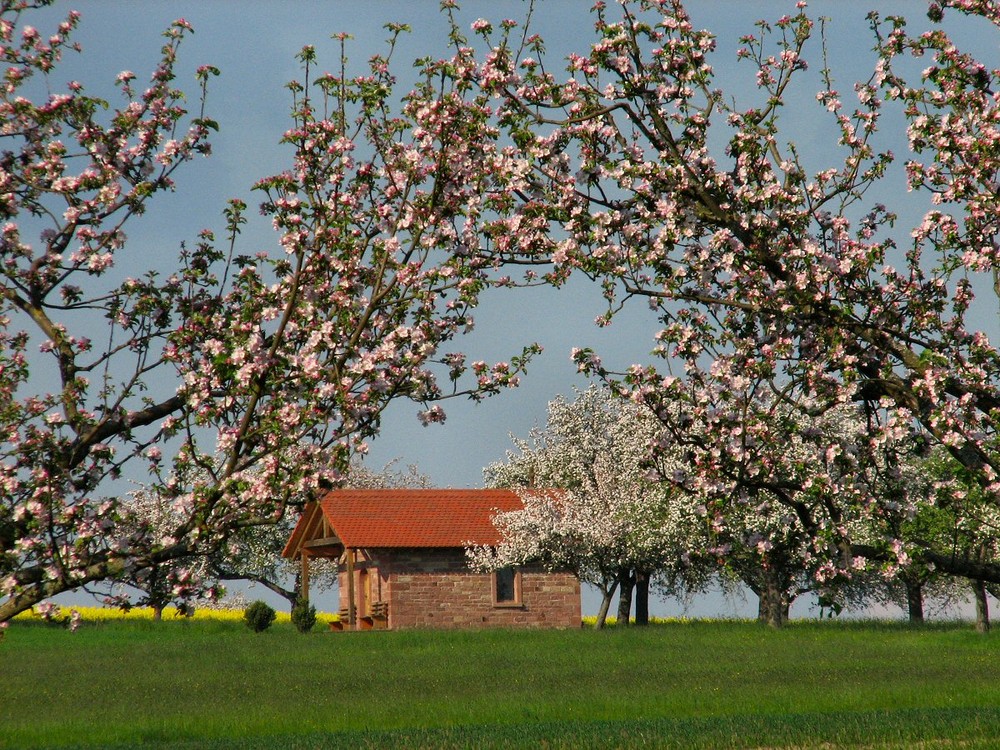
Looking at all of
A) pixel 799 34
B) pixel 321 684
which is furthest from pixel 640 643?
pixel 799 34

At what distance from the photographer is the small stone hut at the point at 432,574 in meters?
48.0

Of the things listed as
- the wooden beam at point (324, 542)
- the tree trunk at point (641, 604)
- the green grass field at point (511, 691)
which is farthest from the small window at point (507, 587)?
the tree trunk at point (641, 604)

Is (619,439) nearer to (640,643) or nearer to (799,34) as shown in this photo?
(640,643)

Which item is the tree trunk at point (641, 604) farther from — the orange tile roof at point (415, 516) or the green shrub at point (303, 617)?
the green shrub at point (303, 617)

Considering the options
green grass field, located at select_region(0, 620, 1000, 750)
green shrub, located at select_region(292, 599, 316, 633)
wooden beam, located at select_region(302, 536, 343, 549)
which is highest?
wooden beam, located at select_region(302, 536, 343, 549)

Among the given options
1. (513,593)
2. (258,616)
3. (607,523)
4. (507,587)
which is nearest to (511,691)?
(607,523)

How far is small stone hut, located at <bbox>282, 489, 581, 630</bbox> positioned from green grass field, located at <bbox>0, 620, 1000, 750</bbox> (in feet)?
20.0

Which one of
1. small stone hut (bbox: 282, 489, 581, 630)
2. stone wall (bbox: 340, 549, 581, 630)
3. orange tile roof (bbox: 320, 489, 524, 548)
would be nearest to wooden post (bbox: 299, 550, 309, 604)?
small stone hut (bbox: 282, 489, 581, 630)

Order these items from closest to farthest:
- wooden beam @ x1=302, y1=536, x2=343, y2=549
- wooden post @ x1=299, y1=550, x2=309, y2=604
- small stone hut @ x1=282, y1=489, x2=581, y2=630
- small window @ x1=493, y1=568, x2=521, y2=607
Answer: small stone hut @ x1=282, y1=489, x2=581, y2=630
small window @ x1=493, y1=568, x2=521, y2=607
wooden beam @ x1=302, y1=536, x2=343, y2=549
wooden post @ x1=299, y1=550, x2=309, y2=604

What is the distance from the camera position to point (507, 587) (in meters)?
49.6

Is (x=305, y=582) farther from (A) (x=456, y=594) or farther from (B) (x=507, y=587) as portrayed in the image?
(B) (x=507, y=587)

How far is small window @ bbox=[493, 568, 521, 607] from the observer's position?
160ft

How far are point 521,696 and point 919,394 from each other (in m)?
12.3

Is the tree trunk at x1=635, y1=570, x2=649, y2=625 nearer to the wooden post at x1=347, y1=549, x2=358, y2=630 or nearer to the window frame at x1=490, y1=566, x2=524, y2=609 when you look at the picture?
the window frame at x1=490, y1=566, x2=524, y2=609
